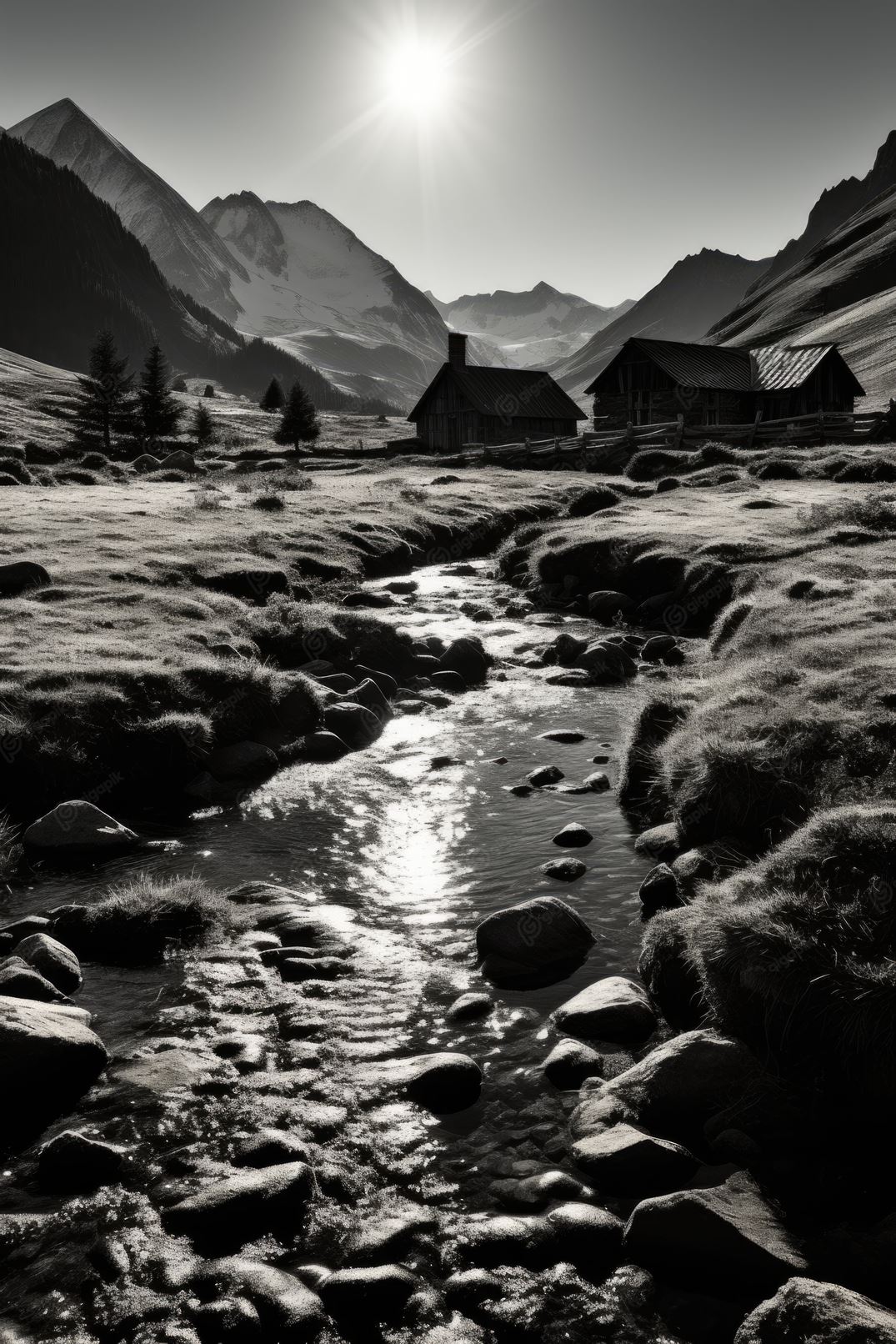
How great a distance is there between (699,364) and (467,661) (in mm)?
50348

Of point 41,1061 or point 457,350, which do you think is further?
point 457,350

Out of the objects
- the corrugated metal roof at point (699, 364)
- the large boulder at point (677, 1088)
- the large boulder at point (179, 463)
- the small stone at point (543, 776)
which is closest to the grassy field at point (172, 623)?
the small stone at point (543, 776)

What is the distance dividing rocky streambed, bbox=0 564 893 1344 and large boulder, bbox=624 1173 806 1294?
0.01m

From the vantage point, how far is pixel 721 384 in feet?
190

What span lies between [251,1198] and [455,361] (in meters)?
67.1

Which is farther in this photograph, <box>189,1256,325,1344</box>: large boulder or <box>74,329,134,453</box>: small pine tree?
<box>74,329,134,453</box>: small pine tree

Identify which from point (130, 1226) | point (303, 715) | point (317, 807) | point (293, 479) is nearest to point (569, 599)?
point (303, 715)

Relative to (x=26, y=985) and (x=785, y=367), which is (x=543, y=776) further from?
(x=785, y=367)

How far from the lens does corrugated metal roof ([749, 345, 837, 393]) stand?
5744cm

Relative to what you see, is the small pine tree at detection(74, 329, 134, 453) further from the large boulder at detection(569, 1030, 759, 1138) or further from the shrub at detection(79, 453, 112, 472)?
the large boulder at detection(569, 1030, 759, 1138)

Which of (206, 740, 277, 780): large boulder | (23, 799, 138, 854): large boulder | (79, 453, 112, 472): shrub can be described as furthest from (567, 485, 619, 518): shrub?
(79, 453, 112, 472): shrub

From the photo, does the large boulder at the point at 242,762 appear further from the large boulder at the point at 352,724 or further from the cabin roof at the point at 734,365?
the cabin roof at the point at 734,365

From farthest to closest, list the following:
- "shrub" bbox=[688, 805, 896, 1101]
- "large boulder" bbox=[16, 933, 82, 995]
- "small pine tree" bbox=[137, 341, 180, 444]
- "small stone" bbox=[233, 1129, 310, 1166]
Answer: "small pine tree" bbox=[137, 341, 180, 444]
"large boulder" bbox=[16, 933, 82, 995]
"small stone" bbox=[233, 1129, 310, 1166]
"shrub" bbox=[688, 805, 896, 1101]

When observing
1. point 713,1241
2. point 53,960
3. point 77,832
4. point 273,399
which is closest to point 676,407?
point 77,832
